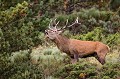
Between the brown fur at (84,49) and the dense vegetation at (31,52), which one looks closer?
Result: the dense vegetation at (31,52)

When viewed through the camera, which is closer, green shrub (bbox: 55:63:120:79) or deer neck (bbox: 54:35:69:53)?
green shrub (bbox: 55:63:120:79)

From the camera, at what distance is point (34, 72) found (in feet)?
38.3

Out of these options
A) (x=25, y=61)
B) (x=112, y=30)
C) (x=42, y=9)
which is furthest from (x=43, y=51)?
(x=112, y=30)

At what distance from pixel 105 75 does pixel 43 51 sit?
515 centimetres

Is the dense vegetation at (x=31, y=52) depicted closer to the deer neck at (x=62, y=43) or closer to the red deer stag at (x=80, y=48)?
the red deer stag at (x=80, y=48)

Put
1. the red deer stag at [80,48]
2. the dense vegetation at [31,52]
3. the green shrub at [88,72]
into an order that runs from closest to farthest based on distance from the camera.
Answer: the dense vegetation at [31,52], the green shrub at [88,72], the red deer stag at [80,48]

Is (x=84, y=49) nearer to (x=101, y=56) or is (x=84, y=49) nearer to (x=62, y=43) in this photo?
(x=101, y=56)

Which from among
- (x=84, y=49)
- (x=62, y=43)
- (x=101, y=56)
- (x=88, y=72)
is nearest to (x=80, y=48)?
(x=84, y=49)

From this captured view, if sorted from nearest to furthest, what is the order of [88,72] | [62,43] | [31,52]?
[88,72] < [31,52] < [62,43]

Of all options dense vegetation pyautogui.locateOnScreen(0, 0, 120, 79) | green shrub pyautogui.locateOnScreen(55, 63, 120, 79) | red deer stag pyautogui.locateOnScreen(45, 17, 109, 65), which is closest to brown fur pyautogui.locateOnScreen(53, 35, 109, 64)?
red deer stag pyautogui.locateOnScreen(45, 17, 109, 65)

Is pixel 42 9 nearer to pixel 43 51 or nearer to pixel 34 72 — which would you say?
pixel 43 51

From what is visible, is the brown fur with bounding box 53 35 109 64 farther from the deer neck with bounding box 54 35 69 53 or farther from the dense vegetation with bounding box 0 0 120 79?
the dense vegetation with bounding box 0 0 120 79

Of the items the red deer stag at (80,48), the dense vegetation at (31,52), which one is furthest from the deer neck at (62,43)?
the dense vegetation at (31,52)

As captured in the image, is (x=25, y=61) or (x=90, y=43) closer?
(x=25, y=61)
